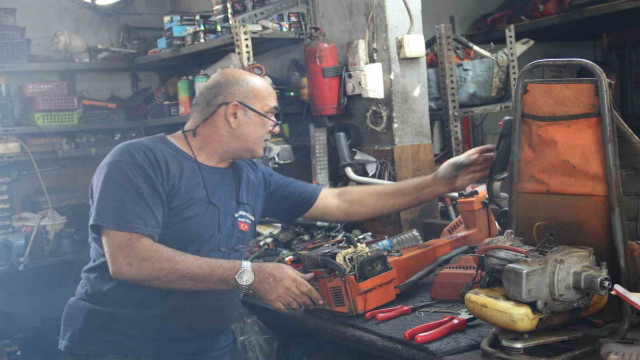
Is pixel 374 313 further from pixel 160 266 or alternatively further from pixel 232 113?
pixel 232 113

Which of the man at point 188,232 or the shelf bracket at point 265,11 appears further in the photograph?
the shelf bracket at point 265,11

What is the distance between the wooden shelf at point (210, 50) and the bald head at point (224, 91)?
63.9 inches

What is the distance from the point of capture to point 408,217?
10.3 ft

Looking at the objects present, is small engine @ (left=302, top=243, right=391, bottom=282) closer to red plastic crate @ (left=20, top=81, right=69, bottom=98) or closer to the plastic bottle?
the plastic bottle

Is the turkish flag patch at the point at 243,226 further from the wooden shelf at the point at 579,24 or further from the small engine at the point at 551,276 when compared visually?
the wooden shelf at the point at 579,24

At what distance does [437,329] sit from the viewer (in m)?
1.75

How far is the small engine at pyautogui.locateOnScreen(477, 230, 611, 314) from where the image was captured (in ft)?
4.91

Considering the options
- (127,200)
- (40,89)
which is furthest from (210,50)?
(127,200)

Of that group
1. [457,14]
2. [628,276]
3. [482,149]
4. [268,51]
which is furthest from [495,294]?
[457,14]

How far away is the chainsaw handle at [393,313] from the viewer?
78.4 inches

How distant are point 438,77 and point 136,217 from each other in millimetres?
2127

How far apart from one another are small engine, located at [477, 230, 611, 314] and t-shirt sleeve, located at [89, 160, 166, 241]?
3.47 ft

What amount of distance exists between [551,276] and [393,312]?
619 millimetres

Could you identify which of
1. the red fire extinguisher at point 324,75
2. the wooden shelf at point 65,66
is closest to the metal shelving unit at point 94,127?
the wooden shelf at point 65,66
